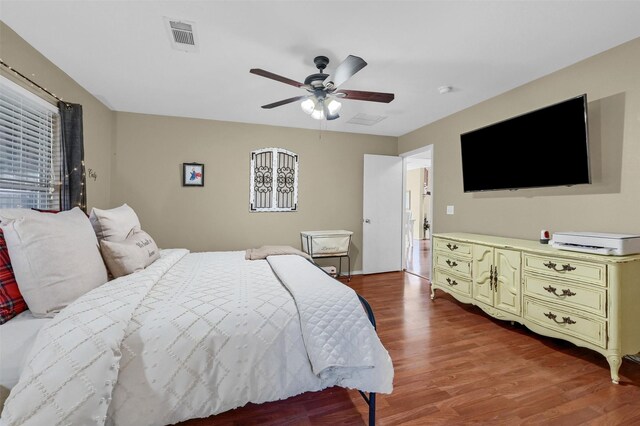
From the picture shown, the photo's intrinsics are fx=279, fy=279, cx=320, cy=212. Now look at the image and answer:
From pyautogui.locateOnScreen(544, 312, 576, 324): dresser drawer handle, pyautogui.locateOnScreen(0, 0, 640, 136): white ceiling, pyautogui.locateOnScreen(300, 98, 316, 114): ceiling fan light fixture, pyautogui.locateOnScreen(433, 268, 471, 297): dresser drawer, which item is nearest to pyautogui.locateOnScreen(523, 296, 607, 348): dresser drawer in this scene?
pyautogui.locateOnScreen(544, 312, 576, 324): dresser drawer handle

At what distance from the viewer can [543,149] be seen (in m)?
2.63

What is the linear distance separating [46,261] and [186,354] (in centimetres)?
83

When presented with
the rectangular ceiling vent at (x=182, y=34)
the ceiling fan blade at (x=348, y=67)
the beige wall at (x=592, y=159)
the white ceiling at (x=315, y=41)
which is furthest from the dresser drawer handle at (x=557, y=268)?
the rectangular ceiling vent at (x=182, y=34)

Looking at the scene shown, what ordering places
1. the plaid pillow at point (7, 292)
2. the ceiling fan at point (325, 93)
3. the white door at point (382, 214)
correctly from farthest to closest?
the white door at point (382, 214), the ceiling fan at point (325, 93), the plaid pillow at point (7, 292)

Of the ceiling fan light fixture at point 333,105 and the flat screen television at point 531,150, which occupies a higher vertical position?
the ceiling fan light fixture at point 333,105

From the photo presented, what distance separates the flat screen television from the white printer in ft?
1.73

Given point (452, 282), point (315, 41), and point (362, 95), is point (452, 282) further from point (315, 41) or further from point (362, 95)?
point (315, 41)

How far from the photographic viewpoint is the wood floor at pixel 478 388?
1.58 m

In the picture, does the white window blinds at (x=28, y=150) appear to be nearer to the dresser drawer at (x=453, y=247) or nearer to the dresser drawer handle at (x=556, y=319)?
the dresser drawer at (x=453, y=247)

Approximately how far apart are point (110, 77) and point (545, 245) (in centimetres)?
452

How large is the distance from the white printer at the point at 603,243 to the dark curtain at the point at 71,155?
172 inches

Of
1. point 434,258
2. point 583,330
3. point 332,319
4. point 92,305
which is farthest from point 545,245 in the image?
point 92,305

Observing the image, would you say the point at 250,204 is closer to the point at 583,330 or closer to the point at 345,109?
the point at 345,109

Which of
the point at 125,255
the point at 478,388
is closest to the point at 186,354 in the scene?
the point at 125,255
